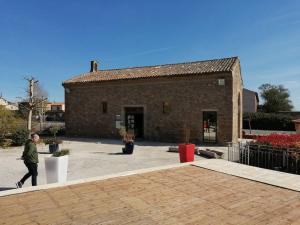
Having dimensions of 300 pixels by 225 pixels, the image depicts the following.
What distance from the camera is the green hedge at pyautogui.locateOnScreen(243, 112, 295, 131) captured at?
35.2 meters

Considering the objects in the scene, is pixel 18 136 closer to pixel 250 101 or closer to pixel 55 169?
pixel 55 169

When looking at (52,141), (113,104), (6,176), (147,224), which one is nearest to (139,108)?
(113,104)

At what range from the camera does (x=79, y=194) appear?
6.40m

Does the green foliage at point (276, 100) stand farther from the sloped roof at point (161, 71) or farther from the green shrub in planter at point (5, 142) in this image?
the green shrub in planter at point (5, 142)

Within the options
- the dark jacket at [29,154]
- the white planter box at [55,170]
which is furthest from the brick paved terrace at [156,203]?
the dark jacket at [29,154]

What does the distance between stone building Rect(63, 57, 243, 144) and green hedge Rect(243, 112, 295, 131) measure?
51.7ft

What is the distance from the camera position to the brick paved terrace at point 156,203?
5039mm

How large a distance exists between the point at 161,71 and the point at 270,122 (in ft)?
67.2

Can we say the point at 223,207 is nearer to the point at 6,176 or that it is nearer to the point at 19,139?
the point at 6,176

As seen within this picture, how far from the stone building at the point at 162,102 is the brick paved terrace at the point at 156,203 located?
10271 millimetres

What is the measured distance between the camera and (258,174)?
870 centimetres

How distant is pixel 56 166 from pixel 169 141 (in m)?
13.7

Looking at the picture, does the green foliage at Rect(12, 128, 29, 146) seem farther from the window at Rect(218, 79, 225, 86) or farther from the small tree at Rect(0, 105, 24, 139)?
the window at Rect(218, 79, 225, 86)

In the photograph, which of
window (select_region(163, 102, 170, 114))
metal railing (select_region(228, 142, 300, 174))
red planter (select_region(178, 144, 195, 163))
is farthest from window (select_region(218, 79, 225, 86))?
red planter (select_region(178, 144, 195, 163))
